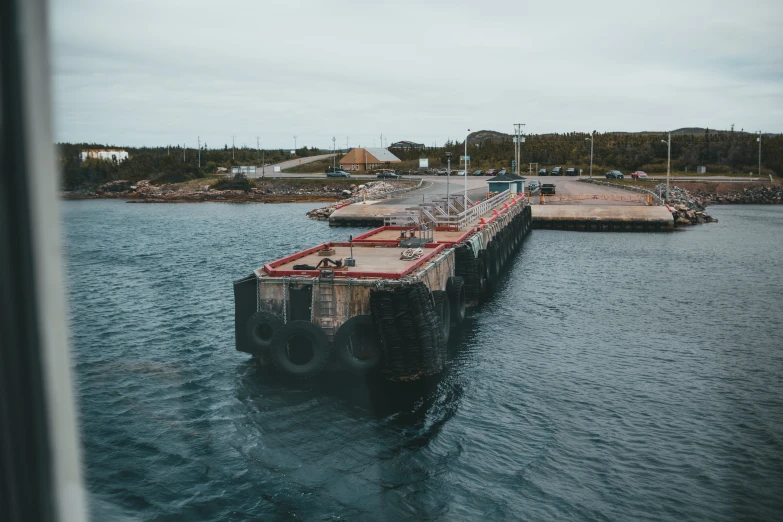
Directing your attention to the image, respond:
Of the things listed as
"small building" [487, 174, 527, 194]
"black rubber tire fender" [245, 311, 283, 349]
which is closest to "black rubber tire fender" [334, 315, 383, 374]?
"black rubber tire fender" [245, 311, 283, 349]

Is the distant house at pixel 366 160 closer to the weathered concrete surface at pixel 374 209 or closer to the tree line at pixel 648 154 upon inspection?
the tree line at pixel 648 154

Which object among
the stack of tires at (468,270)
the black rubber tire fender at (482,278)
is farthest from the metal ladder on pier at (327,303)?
the black rubber tire fender at (482,278)

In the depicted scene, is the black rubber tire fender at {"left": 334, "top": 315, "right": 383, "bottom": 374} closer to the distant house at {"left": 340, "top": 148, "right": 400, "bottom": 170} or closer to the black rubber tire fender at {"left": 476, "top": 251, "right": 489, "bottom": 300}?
the black rubber tire fender at {"left": 476, "top": 251, "right": 489, "bottom": 300}

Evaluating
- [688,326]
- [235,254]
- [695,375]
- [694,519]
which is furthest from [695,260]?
[694,519]

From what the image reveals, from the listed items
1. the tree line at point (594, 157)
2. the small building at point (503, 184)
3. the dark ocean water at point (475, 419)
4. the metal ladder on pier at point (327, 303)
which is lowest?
the dark ocean water at point (475, 419)

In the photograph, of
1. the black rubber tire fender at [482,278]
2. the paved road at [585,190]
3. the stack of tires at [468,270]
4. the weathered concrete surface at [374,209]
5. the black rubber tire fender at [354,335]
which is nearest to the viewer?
the black rubber tire fender at [354,335]
